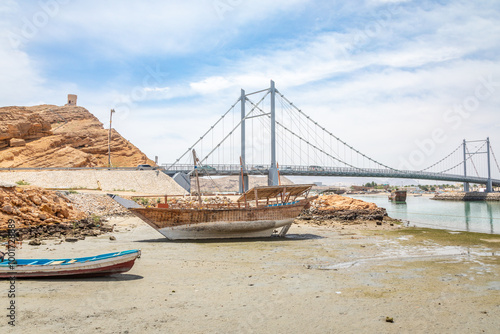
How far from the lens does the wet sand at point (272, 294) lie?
20.2ft

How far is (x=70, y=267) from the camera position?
870cm

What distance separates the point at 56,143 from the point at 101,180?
23.4 metres

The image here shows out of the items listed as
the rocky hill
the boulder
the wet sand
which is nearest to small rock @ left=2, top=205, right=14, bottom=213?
the wet sand

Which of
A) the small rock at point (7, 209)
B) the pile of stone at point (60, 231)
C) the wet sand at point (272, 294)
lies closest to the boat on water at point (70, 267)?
the wet sand at point (272, 294)

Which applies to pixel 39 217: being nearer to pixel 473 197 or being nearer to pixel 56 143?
pixel 56 143

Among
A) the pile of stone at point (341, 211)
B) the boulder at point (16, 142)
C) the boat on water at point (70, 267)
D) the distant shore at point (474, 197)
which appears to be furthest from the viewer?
the distant shore at point (474, 197)

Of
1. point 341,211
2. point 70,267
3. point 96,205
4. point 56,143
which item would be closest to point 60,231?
point 70,267

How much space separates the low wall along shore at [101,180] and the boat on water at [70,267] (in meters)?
35.6

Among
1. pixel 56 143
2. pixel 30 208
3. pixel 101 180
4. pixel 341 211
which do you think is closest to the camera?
pixel 30 208

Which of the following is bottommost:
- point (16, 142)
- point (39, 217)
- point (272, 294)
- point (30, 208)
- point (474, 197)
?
point (474, 197)

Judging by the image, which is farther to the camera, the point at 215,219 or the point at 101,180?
the point at 101,180

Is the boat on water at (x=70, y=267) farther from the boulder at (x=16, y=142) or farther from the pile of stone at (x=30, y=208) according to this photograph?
the boulder at (x=16, y=142)

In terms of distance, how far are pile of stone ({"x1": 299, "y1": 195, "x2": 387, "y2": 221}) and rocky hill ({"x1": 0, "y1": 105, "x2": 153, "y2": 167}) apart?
42061 millimetres

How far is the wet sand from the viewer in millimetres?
6164
